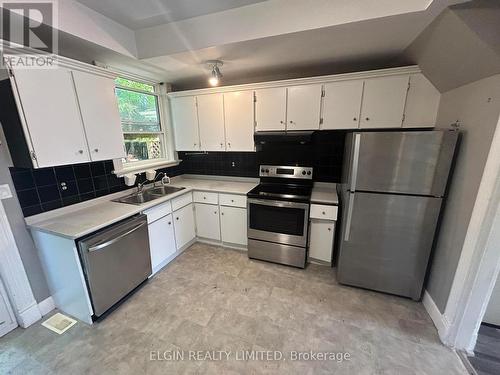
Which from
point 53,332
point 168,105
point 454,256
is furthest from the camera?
point 168,105

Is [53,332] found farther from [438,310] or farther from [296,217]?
[438,310]

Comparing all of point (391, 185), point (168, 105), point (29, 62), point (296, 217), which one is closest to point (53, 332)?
point (29, 62)

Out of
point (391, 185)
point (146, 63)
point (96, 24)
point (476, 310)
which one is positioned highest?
point (96, 24)

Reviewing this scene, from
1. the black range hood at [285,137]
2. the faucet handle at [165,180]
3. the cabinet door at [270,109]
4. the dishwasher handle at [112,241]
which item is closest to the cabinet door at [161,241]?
the dishwasher handle at [112,241]

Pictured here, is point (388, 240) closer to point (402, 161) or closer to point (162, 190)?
point (402, 161)

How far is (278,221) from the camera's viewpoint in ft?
8.61

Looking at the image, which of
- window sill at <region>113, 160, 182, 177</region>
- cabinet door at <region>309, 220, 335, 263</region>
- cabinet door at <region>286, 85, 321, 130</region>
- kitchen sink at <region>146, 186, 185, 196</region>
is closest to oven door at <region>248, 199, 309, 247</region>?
cabinet door at <region>309, 220, 335, 263</region>

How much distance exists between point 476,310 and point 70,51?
4.12 m

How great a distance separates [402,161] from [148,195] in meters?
2.93

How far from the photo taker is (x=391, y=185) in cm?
196

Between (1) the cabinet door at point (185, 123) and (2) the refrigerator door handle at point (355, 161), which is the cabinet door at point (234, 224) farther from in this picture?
(2) the refrigerator door handle at point (355, 161)

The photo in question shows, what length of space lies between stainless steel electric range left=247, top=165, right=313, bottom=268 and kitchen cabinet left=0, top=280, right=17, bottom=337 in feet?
7.69

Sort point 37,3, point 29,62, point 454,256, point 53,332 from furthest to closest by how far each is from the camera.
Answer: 1. point 53,332
2. point 454,256
3. point 29,62
4. point 37,3

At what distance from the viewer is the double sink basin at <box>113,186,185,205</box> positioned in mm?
2600
